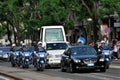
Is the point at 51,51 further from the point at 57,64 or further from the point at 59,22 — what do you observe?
the point at 59,22

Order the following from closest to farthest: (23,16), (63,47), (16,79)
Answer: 1. (16,79)
2. (63,47)
3. (23,16)

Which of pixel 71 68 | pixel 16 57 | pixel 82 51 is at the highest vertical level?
pixel 82 51

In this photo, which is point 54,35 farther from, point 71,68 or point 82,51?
point 71,68

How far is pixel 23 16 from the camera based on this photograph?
72.3m

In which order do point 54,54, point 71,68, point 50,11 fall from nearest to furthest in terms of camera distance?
point 71,68 < point 54,54 < point 50,11

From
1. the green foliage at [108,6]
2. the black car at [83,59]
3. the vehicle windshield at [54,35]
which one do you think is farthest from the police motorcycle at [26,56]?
the green foliage at [108,6]

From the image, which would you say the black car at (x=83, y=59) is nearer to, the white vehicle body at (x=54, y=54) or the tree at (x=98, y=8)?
the white vehicle body at (x=54, y=54)

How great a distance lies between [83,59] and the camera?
26719mm

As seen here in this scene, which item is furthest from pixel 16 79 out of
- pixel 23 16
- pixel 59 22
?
pixel 23 16

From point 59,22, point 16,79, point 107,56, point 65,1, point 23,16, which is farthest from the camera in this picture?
point 23,16

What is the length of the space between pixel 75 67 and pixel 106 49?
21.5 ft

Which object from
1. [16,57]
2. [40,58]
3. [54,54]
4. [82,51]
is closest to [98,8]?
[16,57]

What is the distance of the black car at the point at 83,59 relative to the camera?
26.7 m

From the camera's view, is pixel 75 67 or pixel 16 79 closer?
pixel 16 79
